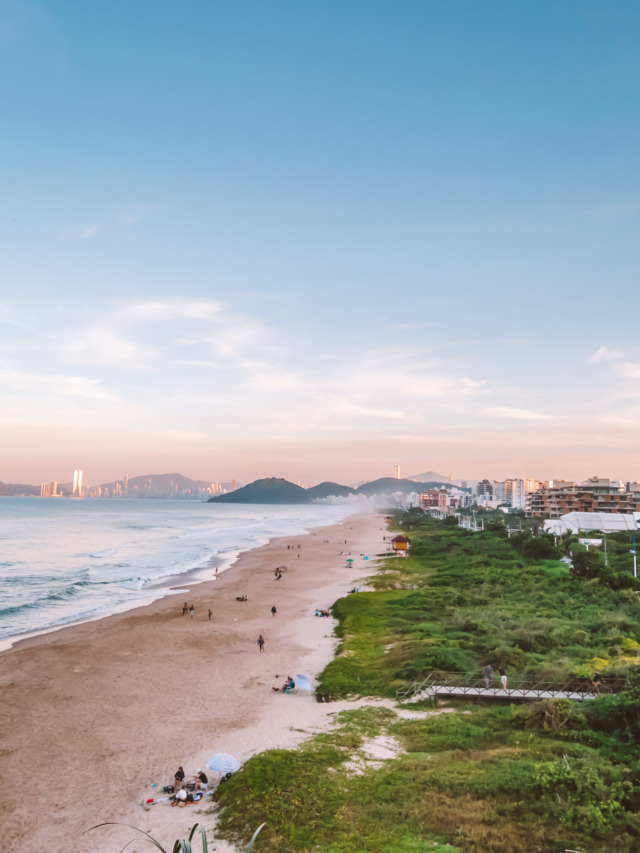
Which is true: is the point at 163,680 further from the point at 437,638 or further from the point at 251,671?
the point at 437,638

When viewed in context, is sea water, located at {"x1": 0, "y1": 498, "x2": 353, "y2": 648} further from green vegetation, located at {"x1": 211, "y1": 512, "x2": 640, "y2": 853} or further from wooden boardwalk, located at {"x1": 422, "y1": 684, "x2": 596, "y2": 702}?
wooden boardwalk, located at {"x1": 422, "y1": 684, "x2": 596, "y2": 702}

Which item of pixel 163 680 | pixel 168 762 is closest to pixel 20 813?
pixel 168 762

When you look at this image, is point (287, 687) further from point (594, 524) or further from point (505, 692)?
point (594, 524)

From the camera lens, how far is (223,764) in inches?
673

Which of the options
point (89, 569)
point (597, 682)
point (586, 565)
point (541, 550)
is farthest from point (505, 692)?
point (89, 569)

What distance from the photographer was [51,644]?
34.8 meters

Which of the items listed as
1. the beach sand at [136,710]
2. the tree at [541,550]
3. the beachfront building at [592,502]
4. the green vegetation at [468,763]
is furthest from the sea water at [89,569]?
the beachfront building at [592,502]

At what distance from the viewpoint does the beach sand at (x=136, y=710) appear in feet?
53.7

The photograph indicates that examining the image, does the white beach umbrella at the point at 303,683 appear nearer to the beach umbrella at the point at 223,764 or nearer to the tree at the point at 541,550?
the beach umbrella at the point at 223,764

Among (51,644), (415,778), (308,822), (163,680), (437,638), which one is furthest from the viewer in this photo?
(51,644)

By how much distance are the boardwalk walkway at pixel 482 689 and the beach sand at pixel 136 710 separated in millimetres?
3673

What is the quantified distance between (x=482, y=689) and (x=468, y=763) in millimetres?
6909

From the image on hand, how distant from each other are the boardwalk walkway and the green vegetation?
1.70 ft

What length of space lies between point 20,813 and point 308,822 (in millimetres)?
9298
